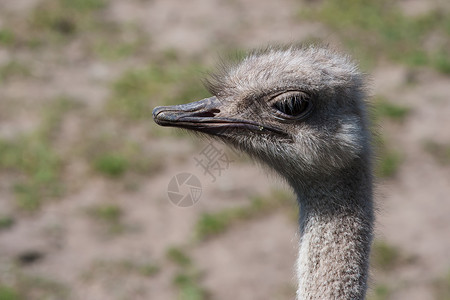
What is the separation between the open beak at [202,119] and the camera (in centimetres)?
268

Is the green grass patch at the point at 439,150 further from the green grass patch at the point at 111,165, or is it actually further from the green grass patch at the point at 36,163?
the green grass patch at the point at 36,163

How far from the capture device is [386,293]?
4.73 metres

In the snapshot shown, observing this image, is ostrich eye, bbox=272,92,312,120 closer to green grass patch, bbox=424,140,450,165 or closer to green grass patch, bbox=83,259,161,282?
green grass patch, bbox=83,259,161,282

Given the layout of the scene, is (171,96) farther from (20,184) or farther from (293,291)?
(293,291)

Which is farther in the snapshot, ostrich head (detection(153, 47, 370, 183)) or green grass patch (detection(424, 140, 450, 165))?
green grass patch (detection(424, 140, 450, 165))

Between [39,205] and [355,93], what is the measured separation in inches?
123

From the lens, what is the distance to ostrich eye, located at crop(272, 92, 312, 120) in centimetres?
261

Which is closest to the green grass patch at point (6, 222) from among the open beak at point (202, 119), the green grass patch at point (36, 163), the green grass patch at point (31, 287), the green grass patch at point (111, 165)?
the green grass patch at point (36, 163)

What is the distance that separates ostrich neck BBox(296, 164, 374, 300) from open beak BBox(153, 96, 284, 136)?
28cm

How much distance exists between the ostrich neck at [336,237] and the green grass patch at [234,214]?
8.22ft

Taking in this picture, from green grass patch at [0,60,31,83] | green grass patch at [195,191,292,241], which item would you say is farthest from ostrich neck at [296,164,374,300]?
green grass patch at [0,60,31,83]

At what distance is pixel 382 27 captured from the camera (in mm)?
7301

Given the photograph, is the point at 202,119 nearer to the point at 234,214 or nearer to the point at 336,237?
the point at 336,237

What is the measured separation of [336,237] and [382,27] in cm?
503
